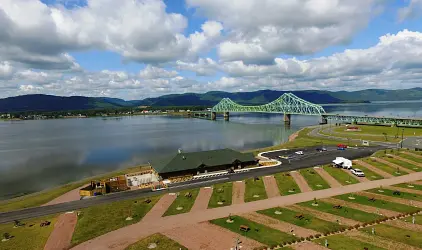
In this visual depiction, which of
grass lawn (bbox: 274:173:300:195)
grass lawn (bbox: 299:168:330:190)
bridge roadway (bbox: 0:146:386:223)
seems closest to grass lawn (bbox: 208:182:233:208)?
bridge roadway (bbox: 0:146:386:223)

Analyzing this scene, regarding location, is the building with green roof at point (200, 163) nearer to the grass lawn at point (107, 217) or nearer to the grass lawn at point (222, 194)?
the grass lawn at point (222, 194)

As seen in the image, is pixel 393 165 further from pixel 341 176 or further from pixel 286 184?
pixel 286 184

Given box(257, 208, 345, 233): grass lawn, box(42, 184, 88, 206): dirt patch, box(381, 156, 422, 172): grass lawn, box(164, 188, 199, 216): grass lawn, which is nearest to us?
box(257, 208, 345, 233): grass lawn

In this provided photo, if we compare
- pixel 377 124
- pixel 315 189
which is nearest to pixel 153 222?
pixel 315 189

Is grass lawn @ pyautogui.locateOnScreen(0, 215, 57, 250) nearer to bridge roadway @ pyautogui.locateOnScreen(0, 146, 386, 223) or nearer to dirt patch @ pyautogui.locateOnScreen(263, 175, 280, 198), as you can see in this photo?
bridge roadway @ pyautogui.locateOnScreen(0, 146, 386, 223)

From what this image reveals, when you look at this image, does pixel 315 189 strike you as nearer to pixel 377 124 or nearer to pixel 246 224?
pixel 246 224

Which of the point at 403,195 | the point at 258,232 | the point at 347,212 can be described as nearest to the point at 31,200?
the point at 258,232

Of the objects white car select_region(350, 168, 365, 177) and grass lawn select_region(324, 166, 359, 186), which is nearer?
grass lawn select_region(324, 166, 359, 186)
